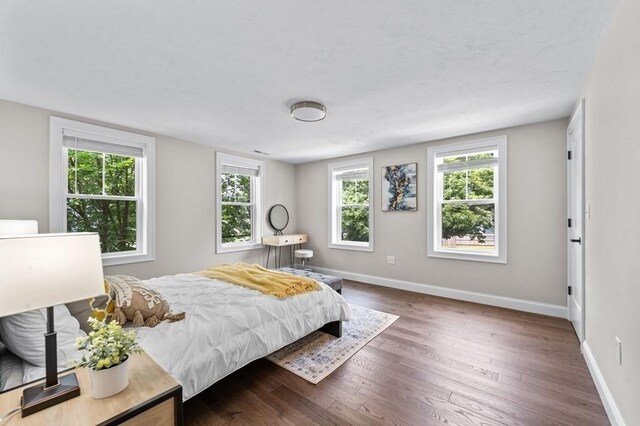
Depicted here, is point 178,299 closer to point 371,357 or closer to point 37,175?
point 371,357

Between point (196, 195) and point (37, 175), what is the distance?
1.74m

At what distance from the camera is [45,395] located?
3.29 ft

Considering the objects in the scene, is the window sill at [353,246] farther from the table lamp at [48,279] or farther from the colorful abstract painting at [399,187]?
the table lamp at [48,279]

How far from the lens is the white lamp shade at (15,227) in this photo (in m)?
2.03

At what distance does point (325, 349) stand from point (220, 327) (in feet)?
3.55

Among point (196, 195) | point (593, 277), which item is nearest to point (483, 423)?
point (593, 277)

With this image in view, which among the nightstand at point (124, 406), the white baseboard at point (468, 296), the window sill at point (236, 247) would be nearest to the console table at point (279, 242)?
the window sill at point (236, 247)

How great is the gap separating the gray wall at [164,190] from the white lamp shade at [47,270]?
108 inches

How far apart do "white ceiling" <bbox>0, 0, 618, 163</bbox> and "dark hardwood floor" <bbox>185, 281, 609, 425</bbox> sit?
2.37 meters

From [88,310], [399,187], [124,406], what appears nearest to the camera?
[124,406]

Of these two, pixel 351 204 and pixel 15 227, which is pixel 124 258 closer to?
pixel 15 227

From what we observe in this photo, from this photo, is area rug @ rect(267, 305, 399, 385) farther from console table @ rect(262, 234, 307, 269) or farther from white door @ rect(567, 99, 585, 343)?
console table @ rect(262, 234, 307, 269)

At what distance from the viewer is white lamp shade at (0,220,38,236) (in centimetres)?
203

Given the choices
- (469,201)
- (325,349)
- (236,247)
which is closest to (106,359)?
(325,349)
